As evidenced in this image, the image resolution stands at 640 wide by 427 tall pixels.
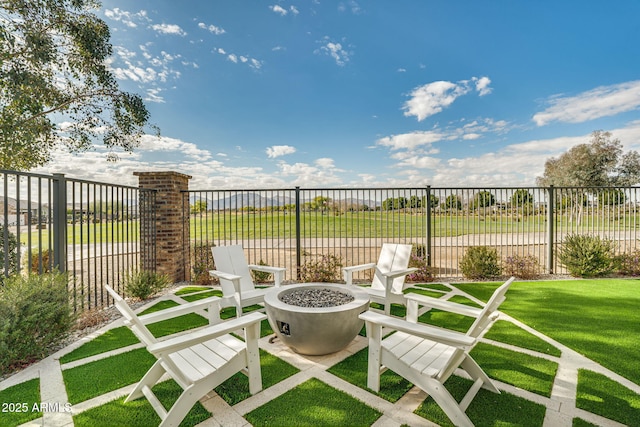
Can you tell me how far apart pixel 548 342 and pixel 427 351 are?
1938mm

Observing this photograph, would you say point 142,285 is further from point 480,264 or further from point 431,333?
point 480,264

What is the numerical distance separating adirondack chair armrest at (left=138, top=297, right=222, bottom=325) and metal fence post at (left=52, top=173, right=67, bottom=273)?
90.3 inches

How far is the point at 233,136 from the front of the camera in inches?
337

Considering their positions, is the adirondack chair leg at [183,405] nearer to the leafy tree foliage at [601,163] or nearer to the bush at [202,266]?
the bush at [202,266]

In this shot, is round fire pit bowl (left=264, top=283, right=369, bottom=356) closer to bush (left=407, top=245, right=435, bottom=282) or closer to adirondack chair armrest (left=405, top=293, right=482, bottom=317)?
adirondack chair armrest (left=405, top=293, right=482, bottom=317)

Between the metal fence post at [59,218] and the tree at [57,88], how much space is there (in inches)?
144

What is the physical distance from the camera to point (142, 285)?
178 inches

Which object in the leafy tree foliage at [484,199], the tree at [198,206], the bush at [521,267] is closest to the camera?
the bush at [521,267]

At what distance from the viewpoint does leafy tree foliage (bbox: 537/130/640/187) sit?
1742cm

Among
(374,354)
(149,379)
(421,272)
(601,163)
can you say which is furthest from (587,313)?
(601,163)

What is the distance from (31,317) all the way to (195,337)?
7.02ft

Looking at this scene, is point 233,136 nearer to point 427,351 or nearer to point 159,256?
point 159,256

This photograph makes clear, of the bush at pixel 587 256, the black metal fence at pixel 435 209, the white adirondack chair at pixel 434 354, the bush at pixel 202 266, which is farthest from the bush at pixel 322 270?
the bush at pixel 587 256

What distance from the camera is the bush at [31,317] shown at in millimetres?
2434
